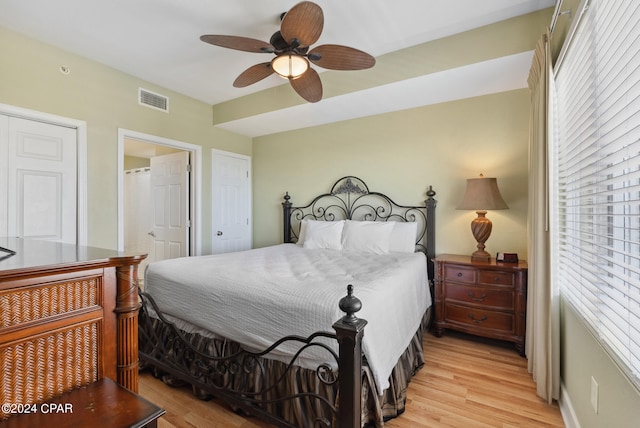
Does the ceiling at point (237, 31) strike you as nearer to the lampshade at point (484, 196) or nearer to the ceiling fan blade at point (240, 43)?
the ceiling fan blade at point (240, 43)

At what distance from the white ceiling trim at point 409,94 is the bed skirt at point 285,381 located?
2.28 meters

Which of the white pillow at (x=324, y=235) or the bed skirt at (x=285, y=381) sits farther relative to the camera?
the white pillow at (x=324, y=235)

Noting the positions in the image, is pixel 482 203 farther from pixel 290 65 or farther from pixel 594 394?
pixel 290 65

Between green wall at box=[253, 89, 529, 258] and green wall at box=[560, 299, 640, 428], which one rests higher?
green wall at box=[253, 89, 529, 258]

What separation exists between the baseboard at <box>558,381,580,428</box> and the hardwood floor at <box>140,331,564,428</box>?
4 centimetres

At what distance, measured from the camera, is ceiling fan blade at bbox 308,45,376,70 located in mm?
2085

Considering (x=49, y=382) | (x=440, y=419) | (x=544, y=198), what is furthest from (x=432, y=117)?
(x=49, y=382)

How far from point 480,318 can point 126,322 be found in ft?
9.03

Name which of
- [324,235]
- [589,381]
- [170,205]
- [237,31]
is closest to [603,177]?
[589,381]

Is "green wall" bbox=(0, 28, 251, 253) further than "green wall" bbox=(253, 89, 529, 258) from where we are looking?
No

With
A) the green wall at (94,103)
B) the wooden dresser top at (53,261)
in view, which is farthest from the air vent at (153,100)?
the wooden dresser top at (53,261)

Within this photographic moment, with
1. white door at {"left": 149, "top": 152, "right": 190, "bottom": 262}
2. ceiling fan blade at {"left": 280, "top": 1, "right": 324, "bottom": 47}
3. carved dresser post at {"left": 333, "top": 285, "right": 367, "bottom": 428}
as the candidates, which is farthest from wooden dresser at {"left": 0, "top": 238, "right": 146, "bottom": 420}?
white door at {"left": 149, "top": 152, "right": 190, "bottom": 262}

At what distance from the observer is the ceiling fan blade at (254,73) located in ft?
7.72

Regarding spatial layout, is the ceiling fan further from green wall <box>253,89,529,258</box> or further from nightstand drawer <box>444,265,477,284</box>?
nightstand drawer <box>444,265,477,284</box>
